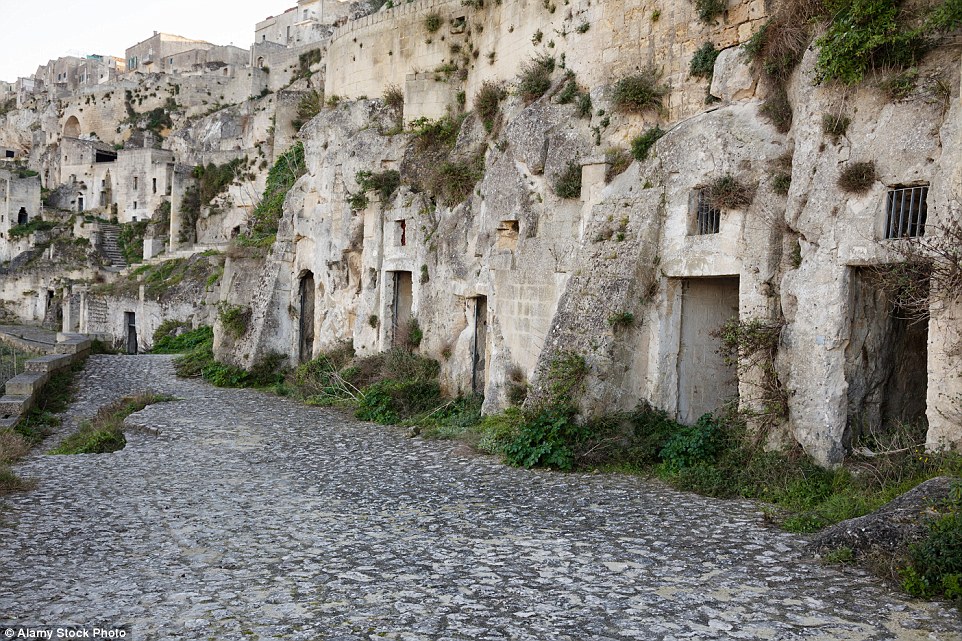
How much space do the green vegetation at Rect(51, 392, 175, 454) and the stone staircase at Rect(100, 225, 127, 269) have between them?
1340 inches

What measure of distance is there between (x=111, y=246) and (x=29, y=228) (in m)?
7.53

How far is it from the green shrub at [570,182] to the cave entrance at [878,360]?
17.2 ft

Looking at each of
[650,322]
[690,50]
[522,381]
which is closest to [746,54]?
[690,50]

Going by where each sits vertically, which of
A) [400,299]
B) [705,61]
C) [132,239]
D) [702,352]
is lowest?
[702,352]

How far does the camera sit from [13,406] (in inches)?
585

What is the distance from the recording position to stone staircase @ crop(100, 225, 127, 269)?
4872 centimetres

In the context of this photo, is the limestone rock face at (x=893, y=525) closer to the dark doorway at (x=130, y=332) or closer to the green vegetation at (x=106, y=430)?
the green vegetation at (x=106, y=430)

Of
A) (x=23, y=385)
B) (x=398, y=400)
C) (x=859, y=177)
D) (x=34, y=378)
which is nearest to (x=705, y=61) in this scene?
(x=859, y=177)

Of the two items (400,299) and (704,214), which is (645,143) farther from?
(400,299)

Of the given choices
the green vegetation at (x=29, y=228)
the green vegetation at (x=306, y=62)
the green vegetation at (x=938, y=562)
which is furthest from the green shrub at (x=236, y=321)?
the green vegetation at (x=29, y=228)

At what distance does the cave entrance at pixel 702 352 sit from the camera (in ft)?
36.8

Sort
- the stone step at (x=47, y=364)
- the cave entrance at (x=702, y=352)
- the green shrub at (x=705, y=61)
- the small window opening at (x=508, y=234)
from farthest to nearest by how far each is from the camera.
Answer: the stone step at (x=47, y=364) → the small window opening at (x=508, y=234) → the green shrub at (x=705, y=61) → the cave entrance at (x=702, y=352)

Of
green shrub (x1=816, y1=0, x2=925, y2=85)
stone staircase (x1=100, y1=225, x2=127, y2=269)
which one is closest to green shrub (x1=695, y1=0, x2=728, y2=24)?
green shrub (x1=816, y1=0, x2=925, y2=85)

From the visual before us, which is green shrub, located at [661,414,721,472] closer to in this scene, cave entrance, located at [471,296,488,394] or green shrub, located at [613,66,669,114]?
green shrub, located at [613,66,669,114]
